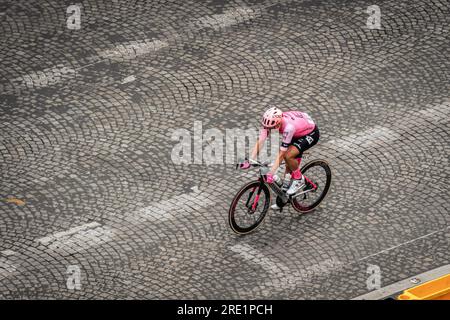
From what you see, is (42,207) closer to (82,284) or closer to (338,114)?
(82,284)

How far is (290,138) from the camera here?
50.6 ft

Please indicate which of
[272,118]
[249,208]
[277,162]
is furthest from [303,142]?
[249,208]

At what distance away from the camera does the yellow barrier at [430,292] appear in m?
Result: 12.9

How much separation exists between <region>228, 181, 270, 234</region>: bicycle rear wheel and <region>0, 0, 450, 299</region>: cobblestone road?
0.61 ft

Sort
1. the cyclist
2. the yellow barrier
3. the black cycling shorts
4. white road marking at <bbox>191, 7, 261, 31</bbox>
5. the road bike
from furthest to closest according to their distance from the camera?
white road marking at <bbox>191, 7, 261, 31</bbox> → the black cycling shorts → the road bike → the cyclist → the yellow barrier

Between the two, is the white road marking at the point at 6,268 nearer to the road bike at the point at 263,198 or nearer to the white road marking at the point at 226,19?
the road bike at the point at 263,198

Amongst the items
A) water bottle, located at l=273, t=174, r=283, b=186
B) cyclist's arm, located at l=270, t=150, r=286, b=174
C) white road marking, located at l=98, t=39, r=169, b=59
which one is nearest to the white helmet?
cyclist's arm, located at l=270, t=150, r=286, b=174

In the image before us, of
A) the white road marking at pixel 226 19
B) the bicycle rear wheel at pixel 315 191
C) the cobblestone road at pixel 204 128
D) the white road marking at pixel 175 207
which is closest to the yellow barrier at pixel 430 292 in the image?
the cobblestone road at pixel 204 128

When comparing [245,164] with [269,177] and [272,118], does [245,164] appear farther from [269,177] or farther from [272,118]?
[272,118]

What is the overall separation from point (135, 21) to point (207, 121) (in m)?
3.57

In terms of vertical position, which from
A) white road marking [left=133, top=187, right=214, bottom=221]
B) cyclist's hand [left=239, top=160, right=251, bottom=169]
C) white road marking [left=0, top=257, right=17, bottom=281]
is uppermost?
cyclist's hand [left=239, top=160, right=251, bottom=169]

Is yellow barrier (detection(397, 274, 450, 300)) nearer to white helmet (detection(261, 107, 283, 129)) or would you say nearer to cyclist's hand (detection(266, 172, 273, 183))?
cyclist's hand (detection(266, 172, 273, 183))

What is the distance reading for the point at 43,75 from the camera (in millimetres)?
19312

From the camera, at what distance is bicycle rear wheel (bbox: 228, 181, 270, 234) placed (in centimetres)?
1558
